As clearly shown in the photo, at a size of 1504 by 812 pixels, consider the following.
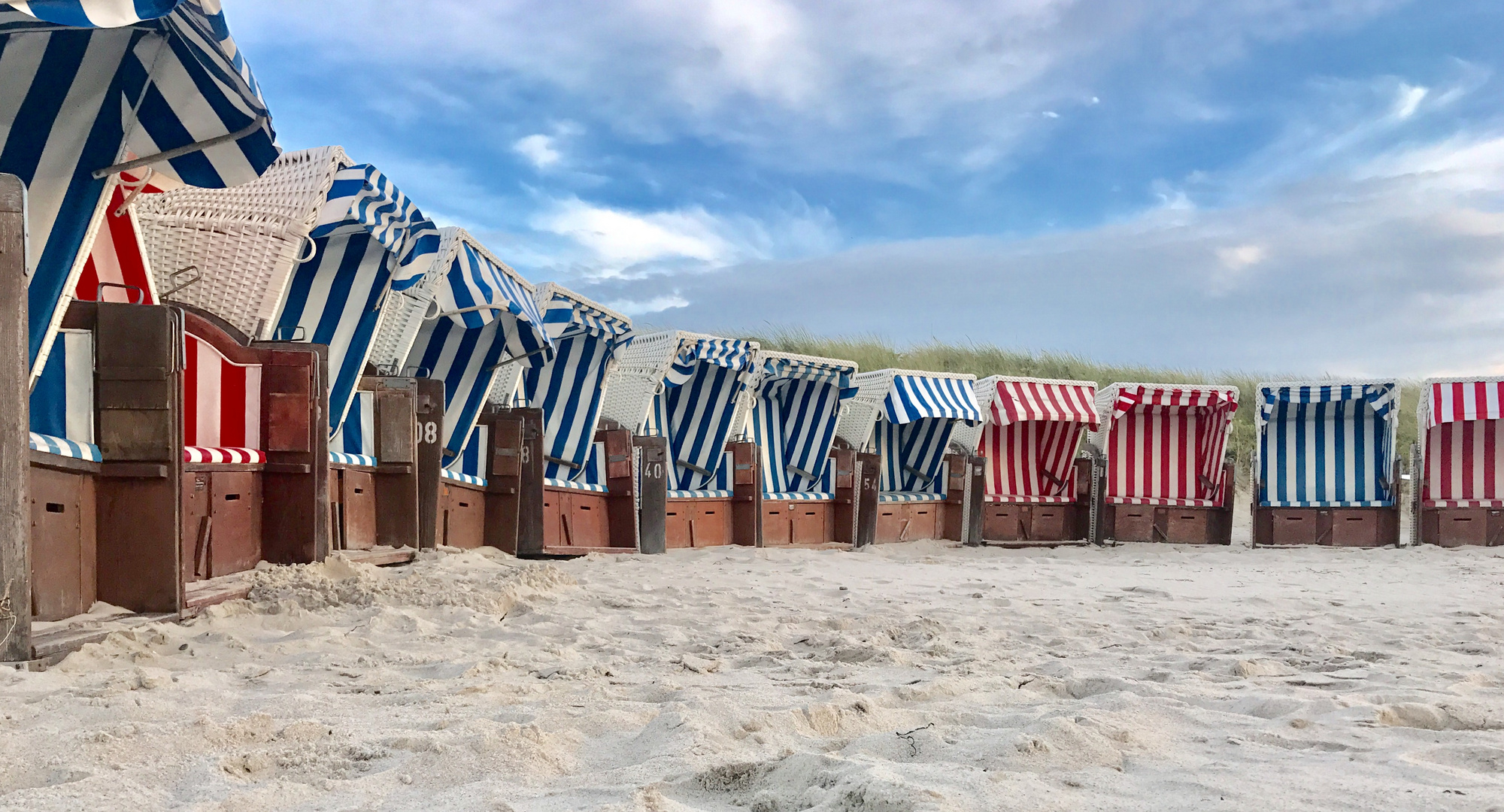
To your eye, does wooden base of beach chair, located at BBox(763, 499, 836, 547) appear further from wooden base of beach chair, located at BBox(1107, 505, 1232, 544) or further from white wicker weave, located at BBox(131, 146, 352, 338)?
white wicker weave, located at BBox(131, 146, 352, 338)

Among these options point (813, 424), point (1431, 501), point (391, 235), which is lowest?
point (1431, 501)

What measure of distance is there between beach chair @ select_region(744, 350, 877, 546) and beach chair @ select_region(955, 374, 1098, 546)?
210 centimetres

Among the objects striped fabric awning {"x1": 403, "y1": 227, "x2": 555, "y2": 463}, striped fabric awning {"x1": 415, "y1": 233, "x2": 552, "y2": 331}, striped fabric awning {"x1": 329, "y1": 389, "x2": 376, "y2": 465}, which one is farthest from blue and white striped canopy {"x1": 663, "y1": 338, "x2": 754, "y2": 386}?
striped fabric awning {"x1": 329, "y1": 389, "x2": 376, "y2": 465}

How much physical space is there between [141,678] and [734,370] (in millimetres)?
7754

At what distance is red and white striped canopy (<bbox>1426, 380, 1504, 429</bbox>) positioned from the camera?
39.7 feet

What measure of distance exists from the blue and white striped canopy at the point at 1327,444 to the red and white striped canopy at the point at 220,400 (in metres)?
11.2

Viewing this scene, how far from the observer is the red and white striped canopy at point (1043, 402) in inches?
521

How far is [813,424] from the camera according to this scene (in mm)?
12008

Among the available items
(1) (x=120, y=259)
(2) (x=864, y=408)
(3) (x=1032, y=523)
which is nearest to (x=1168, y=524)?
(3) (x=1032, y=523)

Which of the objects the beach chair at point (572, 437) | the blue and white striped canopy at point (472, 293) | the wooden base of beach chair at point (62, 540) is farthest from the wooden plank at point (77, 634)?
the beach chair at point (572, 437)

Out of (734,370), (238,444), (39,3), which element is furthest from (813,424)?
(39,3)

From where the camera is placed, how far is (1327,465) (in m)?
13.0

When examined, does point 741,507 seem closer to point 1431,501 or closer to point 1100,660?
point 1100,660

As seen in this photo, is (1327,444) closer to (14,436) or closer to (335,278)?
(335,278)
